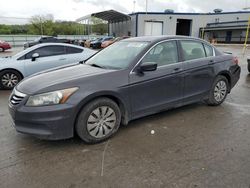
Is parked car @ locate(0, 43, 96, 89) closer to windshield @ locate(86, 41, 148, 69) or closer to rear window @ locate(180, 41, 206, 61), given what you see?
windshield @ locate(86, 41, 148, 69)

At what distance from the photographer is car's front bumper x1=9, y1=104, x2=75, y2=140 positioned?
9.86 feet

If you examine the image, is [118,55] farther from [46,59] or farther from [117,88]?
[46,59]

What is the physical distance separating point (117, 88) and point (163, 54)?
1.24 meters

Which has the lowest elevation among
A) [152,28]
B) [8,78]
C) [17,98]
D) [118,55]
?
[8,78]

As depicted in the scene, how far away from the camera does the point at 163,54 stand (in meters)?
4.11

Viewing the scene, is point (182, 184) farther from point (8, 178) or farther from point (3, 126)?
point (3, 126)

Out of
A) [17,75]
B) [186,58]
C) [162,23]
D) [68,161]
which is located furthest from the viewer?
[162,23]

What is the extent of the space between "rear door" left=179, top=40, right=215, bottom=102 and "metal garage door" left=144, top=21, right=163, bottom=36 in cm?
3463

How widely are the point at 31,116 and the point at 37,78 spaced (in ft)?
2.58

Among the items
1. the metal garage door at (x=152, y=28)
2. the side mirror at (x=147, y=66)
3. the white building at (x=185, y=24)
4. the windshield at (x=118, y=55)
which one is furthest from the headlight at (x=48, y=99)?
the metal garage door at (x=152, y=28)

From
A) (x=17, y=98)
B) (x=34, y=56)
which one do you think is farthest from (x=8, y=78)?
(x=17, y=98)

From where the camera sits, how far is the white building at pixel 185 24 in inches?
1470

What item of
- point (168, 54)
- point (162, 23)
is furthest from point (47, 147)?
point (162, 23)

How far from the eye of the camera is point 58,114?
3.02 m
